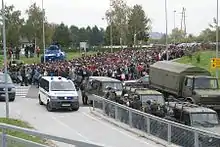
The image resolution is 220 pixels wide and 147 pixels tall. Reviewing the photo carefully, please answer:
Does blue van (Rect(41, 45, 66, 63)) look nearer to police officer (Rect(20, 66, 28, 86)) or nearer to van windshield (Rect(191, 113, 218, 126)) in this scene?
police officer (Rect(20, 66, 28, 86))

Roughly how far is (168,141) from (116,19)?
65.5 m

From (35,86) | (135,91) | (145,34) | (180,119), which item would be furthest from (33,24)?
(180,119)

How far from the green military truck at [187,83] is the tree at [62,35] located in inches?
3114

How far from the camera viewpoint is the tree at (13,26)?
7419 centimetres

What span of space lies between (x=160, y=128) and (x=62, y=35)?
95288 mm

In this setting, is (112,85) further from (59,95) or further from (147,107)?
(147,107)

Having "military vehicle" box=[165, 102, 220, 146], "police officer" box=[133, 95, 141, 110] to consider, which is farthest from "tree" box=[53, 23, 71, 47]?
"military vehicle" box=[165, 102, 220, 146]

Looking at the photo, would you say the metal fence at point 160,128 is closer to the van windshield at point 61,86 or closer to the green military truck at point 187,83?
the van windshield at point 61,86

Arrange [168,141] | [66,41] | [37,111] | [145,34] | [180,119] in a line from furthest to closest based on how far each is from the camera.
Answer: [66,41], [145,34], [37,111], [180,119], [168,141]

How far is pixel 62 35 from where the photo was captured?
370 ft

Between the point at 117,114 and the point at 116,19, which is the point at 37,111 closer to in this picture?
the point at 117,114

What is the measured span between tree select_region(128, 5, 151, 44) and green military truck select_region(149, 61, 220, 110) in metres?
54.4

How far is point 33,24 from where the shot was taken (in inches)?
2990

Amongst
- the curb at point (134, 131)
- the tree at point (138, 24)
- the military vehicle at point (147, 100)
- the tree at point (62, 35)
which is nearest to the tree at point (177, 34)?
the tree at point (62, 35)
